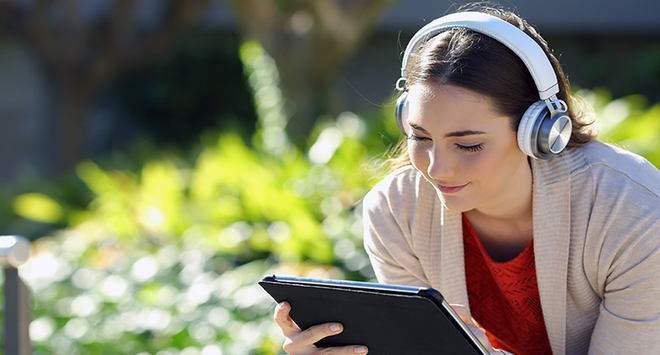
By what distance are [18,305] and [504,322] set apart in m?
1.56

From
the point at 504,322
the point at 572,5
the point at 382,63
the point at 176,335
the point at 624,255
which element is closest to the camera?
the point at 624,255

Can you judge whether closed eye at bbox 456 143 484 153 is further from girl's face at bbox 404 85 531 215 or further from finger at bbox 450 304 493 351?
finger at bbox 450 304 493 351

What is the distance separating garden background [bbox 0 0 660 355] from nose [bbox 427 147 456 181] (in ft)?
1.82

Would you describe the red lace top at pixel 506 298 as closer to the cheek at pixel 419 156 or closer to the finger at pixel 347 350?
the cheek at pixel 419 156

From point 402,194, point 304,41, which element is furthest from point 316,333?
A: point 304,41

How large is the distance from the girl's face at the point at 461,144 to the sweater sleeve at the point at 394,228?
0.76ft

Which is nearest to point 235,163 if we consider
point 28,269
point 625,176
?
point 28,269

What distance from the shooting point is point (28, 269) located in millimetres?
4812

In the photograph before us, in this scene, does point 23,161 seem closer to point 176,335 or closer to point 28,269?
point 28,269

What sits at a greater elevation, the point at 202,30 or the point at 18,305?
the point at 202,30

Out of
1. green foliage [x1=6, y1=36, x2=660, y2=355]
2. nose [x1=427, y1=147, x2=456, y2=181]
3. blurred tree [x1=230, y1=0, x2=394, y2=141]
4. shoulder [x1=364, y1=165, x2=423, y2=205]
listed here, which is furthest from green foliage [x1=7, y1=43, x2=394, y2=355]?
nose [x1=427, y1=147, x2=456, y2=181]

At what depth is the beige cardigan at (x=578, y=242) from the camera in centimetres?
149

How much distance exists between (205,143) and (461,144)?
7474mm

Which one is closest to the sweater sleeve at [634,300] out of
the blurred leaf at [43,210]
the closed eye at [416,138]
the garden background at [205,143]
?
the closed eye at [416,138]
